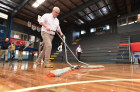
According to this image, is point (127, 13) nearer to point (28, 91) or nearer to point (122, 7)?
point (122, 7)

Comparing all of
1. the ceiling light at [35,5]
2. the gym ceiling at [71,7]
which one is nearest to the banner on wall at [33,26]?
the gym ceiling at [71,7]

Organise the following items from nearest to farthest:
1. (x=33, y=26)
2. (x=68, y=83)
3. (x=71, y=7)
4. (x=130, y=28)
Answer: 1. (x=68, y=83)
2. (x=71, y=7)
3. (x=130, y=28)
4. (x=33, y=26)

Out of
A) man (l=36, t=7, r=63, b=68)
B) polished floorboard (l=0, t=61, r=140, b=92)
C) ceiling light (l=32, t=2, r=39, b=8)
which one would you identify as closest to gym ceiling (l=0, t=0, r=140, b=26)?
ceiling light (l=32, t=2, r=39, b=8)

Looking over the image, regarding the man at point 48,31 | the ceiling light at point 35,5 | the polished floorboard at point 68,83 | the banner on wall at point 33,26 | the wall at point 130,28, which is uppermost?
the ceiling light at point 35,5

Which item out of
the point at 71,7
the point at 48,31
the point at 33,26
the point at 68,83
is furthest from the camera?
the point at 33,26

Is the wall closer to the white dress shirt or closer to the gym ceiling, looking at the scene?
the gym ceiling

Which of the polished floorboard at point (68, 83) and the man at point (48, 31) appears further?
the man at point (48, 31)

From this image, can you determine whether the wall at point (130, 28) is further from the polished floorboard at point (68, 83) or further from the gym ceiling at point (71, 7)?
the polished floorboard at point (68, 83)

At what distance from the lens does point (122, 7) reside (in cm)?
758

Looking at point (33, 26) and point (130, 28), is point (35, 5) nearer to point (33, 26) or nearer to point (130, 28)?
point (33, 26)

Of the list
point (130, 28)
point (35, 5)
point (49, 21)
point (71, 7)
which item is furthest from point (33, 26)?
point (130, 28)

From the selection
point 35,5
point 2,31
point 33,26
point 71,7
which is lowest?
point 2,31

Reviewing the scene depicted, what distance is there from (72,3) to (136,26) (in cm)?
551

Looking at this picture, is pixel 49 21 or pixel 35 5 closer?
pixel 49 21
